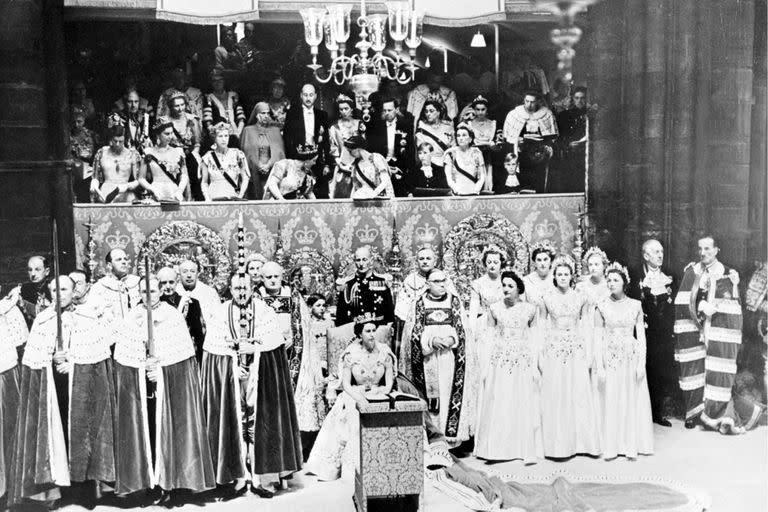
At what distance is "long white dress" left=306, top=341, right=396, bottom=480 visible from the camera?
297 inches

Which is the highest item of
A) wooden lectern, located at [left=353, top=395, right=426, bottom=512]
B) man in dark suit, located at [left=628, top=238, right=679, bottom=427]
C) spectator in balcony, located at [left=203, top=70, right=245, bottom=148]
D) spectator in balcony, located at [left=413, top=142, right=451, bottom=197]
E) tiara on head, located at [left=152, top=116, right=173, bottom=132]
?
spectator in balcony, located at [left=203, top=70, right=245, bottom=148]

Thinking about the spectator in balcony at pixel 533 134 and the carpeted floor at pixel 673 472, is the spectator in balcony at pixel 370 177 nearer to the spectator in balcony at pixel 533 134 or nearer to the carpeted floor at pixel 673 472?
the spectator in balcony at pixel 533 134

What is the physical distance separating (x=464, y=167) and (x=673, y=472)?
301cm

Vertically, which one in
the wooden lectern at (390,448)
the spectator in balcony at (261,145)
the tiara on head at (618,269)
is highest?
the spectator in balcony at (261,145)

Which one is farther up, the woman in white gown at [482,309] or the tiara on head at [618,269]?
the tiara on head at [618,269]

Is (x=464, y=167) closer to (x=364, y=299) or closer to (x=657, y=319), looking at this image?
(x=364, y=299)

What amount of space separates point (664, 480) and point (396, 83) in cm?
395

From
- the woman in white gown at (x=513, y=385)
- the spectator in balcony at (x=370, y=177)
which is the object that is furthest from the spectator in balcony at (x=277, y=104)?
the woman in white gown at (x=513, y=385)

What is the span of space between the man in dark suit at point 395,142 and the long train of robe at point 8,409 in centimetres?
337

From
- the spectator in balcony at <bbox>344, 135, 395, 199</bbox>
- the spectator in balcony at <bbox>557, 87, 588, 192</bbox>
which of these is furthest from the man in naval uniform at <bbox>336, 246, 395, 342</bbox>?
the spectator in balcony at <bbox>557, 87, 588, 192</bbox>

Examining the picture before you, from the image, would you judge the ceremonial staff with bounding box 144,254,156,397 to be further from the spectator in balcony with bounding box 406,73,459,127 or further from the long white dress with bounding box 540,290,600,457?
the long white dress with bounding box 540,290,600,457

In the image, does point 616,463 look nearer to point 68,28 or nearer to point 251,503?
point 251,503

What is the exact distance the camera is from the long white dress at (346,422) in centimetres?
755

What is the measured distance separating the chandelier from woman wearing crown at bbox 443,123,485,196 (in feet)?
2.35
